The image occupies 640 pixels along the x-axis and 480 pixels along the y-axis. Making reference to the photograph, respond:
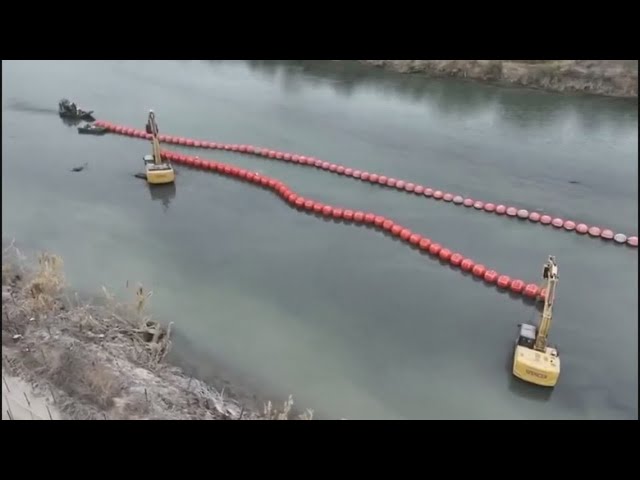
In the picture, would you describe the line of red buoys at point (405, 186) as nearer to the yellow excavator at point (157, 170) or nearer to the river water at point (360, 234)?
the river water at point (360, 234)

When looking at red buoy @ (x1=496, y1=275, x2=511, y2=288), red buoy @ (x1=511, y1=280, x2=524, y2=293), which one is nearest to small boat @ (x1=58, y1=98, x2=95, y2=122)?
red buoy @ (x1=496, y1=275, x2=511, y2=288)

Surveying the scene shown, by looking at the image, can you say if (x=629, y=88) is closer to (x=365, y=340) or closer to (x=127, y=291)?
(x=365, y=340)

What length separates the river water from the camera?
10547 mm

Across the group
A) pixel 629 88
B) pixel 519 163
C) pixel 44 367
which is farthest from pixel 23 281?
pixel 629 88

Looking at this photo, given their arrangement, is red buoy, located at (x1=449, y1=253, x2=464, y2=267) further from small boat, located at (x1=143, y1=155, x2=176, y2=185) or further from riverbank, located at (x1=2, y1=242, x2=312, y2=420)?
small boat, located at (x1=143, y1=155, x2=176, y2=185)

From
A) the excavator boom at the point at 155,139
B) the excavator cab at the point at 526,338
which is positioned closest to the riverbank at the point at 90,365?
the excavator cab at the point at 526,338

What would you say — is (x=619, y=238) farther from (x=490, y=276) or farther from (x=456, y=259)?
(x=456, y=259)

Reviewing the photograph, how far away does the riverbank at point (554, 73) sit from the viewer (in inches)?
984

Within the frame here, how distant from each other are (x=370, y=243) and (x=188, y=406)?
7633 mm

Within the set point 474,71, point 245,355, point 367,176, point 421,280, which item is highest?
point 474,71

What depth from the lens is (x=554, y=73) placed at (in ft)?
86.2

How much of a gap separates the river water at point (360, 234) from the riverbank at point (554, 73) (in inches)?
42.9

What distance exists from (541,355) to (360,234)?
21.7 feet

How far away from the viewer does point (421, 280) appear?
13398 mm
